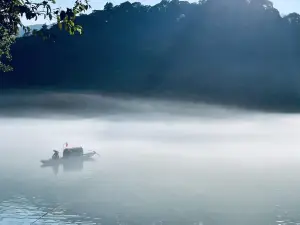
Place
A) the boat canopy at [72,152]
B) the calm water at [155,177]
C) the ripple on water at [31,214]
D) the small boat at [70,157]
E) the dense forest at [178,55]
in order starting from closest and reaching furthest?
→ the ripple on water at [31,214]
the calm water at [155,177]
the small boat at [70,157]
the boat canopy at [72,152]
the dense forest at [178,55]

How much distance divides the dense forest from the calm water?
6.41 meters

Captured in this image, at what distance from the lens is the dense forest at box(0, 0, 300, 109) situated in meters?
71.2

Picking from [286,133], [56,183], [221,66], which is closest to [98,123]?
[221,66]

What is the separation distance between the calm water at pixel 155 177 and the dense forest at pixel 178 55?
6.41m

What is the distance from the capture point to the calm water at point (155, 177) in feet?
62.6

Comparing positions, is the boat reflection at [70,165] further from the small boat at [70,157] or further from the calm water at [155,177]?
the calm water at [155,177]

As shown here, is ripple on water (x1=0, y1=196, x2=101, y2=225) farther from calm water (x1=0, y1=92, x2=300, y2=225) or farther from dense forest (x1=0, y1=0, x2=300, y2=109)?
dense forest (x1=0, y1=0, x2=300, y2=109)

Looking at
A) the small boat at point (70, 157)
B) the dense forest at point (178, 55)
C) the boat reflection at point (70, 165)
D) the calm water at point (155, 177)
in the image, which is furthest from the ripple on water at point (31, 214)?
the dense forest at point (178, 55)

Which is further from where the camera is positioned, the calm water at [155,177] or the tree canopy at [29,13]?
the calm water at [155,177]

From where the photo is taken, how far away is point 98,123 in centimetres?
7175

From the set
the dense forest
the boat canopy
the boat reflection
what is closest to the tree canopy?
the boat reflection

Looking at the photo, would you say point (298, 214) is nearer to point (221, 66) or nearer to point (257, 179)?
point (257, 179)

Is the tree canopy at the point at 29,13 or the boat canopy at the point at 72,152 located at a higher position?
the tree canopy at the point at 29,13

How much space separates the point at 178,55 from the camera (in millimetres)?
72688
